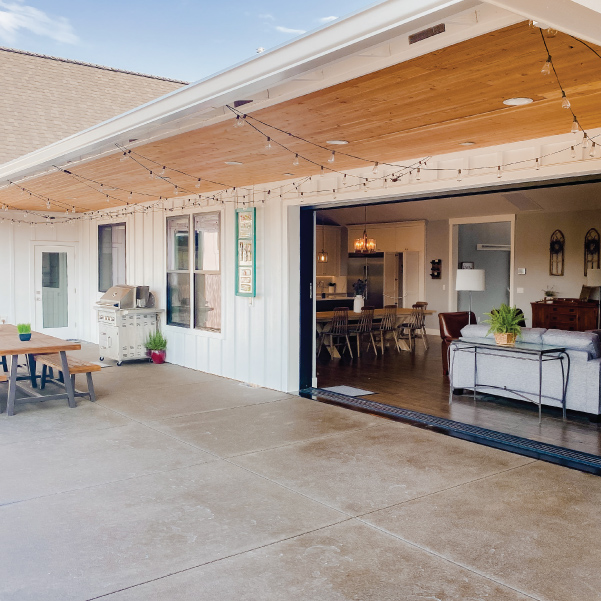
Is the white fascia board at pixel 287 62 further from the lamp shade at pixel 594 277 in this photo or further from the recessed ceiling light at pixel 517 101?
the lamp shade at pixel 594 277

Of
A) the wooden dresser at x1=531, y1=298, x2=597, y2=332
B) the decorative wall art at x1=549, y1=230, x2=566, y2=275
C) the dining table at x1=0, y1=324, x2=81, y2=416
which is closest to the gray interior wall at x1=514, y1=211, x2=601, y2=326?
the decorative wall art at x1=549, y1=230, x2=566, y2=275

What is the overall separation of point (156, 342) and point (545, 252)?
7617 mm

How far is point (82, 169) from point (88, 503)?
407 cm

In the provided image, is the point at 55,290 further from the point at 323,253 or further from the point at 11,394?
the point at 11,394

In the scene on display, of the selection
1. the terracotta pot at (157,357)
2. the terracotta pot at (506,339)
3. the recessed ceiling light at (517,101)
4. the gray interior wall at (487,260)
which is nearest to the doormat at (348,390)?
the terracotta pot at (506,339)

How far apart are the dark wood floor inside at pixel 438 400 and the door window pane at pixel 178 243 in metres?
2.62

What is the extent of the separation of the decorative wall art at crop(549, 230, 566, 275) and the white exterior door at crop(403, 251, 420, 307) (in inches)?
126

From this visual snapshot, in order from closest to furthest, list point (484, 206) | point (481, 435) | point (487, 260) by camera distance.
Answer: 1. point (481, 435)
2. point (484, 206)
3. point (487, 260)

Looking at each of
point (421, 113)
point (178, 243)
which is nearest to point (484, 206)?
point (178, 243)

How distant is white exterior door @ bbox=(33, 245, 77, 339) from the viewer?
12.1 metres

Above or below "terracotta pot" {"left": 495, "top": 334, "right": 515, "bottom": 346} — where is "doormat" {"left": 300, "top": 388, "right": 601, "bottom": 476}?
below

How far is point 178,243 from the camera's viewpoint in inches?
379

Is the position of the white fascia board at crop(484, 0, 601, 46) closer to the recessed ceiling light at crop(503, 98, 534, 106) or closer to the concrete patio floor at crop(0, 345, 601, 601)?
the recessed ceiling light at crop(503, 98, 534, 106)

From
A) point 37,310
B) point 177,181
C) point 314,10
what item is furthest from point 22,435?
point 314,10
